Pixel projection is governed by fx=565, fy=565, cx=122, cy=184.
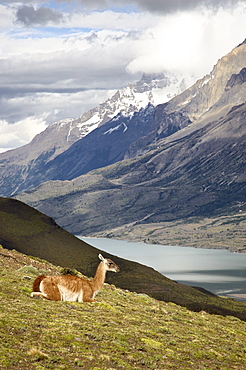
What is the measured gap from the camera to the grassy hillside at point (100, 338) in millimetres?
25984

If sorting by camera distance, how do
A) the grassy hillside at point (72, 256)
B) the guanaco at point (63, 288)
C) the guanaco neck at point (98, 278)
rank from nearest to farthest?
the guanaco at point (63, 288)
the guanaco neck at point (98, 278)
the grassy hillside at point (72, 256)

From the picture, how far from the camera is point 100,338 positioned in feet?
101

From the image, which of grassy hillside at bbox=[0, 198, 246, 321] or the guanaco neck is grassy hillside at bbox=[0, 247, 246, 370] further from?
grassy hillside at bbox=[0, 198, 246, 321]

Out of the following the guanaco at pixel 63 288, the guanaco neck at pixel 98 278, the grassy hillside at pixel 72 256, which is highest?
the grassy hillside at pixel 72 256

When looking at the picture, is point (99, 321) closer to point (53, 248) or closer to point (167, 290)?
point (167, 290)

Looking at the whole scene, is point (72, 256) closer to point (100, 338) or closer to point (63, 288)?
point (63, 288)

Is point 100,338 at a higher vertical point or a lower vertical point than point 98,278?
lower

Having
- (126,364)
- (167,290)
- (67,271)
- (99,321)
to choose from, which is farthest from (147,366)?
(167,290)

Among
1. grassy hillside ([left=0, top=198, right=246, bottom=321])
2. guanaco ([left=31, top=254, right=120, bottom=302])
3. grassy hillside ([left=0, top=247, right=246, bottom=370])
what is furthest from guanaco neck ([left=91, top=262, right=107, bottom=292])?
grassy hillside ([left=0, top=198, right=246, bottom=321])

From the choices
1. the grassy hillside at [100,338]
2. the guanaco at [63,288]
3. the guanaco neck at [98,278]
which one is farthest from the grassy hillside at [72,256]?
the guanaco at [63,288]

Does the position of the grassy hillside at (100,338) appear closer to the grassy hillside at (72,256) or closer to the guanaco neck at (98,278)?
the guanaco neck at (98,278)

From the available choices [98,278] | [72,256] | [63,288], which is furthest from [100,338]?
[72,256]

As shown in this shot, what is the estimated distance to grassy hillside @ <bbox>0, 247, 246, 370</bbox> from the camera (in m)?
26.0

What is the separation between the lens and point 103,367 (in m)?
25.6
